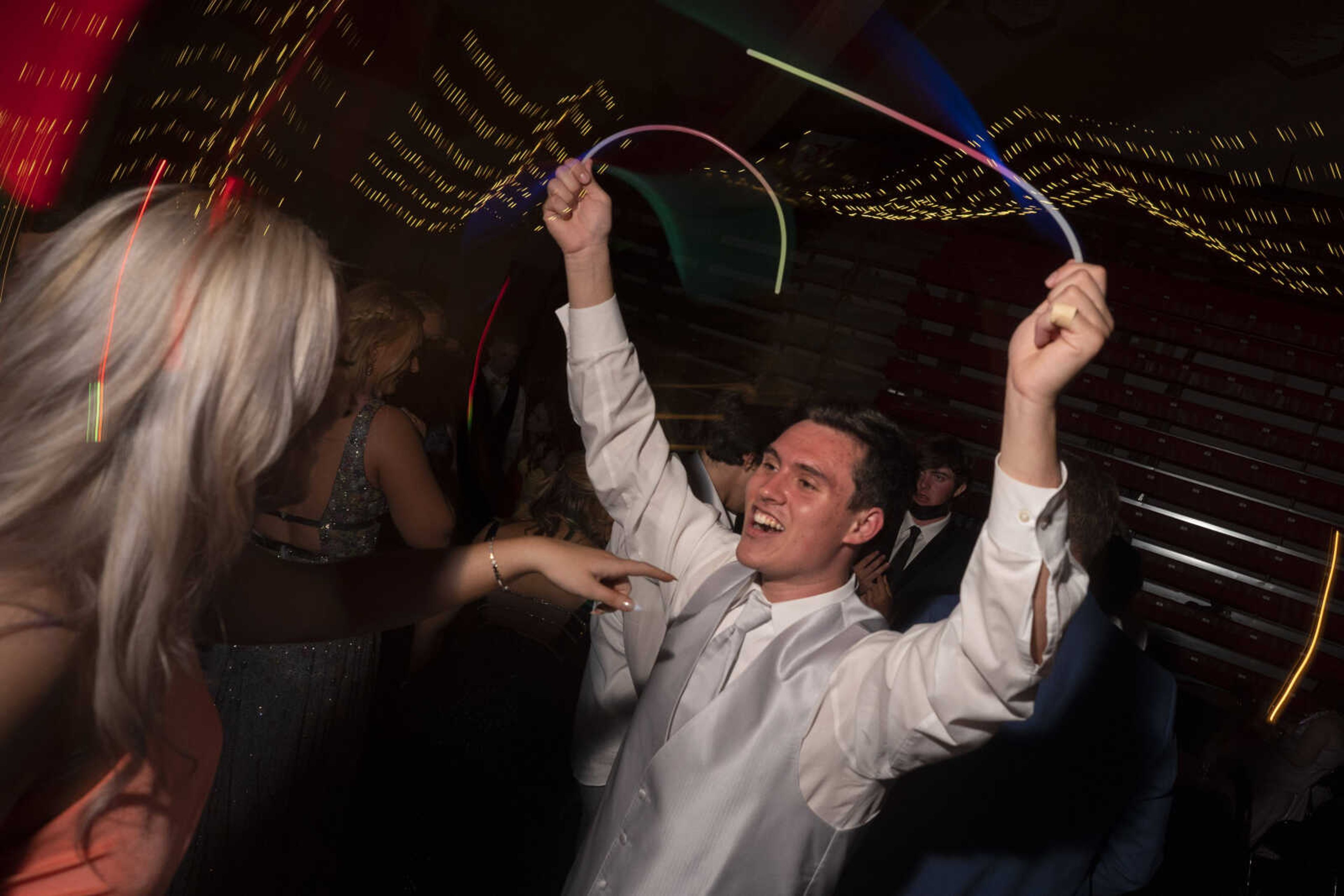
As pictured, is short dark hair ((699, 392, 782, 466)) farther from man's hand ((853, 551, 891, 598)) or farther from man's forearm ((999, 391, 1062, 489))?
man's forearm ((999, 391, 1062, 489))

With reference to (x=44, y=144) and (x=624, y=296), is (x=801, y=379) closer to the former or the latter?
(x=624, y=296)

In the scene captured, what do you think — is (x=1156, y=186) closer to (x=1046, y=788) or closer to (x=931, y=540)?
(x=931, y=540)

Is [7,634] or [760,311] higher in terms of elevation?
[760,311]

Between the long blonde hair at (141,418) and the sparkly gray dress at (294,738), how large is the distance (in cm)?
133

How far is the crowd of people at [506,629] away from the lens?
1.03 meters

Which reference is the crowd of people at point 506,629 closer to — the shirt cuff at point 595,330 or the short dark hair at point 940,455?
the shirt cuff at point 595,330

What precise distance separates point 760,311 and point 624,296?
57.4 inches

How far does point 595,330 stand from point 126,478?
1108 millimetres

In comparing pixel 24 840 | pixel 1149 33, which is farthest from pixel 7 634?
pixel 1149 33

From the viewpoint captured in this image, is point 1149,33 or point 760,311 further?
point 760,311

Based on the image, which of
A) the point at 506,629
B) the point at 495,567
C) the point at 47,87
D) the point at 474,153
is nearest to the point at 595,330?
the point at 495,567

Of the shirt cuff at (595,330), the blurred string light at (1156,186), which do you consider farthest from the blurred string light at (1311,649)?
the shirt cuff at (595,330)

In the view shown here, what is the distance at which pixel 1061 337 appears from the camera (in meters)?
1.22

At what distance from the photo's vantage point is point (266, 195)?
18.6 ft
